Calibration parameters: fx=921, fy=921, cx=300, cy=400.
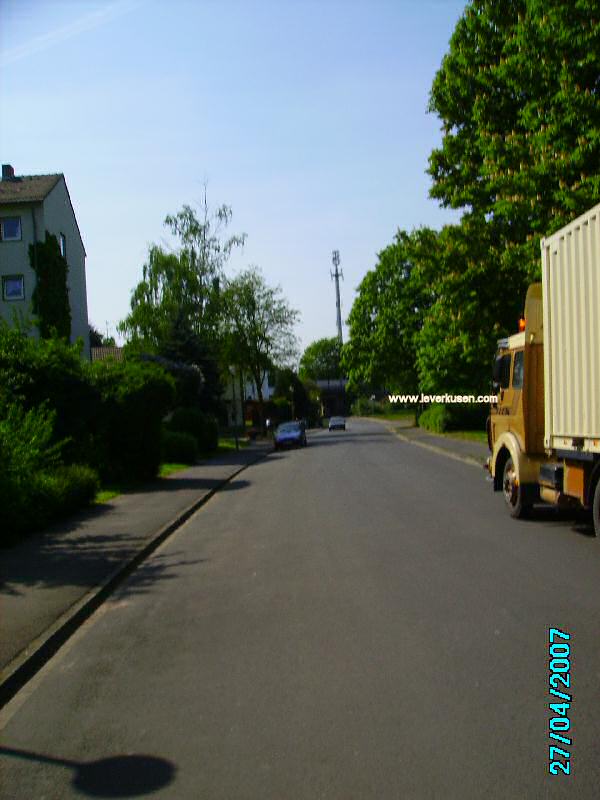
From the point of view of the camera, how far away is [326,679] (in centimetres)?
591

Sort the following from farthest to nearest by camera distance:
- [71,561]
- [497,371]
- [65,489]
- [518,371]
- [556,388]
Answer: [65,489] → [497,371] → [518,371] → [556,388] → [71,561]

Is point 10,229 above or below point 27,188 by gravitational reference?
below

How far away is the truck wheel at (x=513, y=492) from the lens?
13250mm

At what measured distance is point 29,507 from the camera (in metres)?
14.2

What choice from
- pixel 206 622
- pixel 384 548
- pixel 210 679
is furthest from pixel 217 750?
pixel 384 548

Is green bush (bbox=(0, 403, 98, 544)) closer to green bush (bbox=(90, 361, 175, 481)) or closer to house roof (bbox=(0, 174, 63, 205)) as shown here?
green bush (bbox=(90, 361, 175, 481))

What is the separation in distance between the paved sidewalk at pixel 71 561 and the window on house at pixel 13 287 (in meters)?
25.7

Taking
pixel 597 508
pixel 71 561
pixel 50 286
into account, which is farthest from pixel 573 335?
pixel 50 286

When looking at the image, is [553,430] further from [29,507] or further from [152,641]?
[29,507]

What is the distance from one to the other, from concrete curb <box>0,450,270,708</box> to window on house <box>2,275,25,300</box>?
109ft

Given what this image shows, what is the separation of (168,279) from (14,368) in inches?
1541

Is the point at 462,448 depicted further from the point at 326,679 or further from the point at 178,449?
the point at 326,679

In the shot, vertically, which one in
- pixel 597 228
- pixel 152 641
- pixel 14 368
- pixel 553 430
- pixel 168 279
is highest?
pixel 168 279
